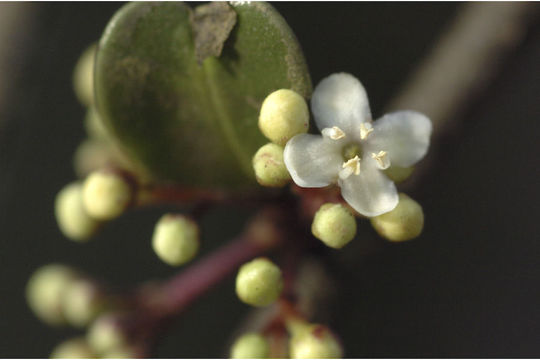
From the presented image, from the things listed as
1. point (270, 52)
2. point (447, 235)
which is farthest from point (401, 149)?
point (447, 235)

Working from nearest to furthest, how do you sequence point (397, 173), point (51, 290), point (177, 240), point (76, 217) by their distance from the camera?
point (397, 173), point (177, 240), point (76, 217), point (51, 290)

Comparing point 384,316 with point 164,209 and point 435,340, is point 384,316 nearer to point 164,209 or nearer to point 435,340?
point 435,340

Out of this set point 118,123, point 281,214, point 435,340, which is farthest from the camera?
point 435,340

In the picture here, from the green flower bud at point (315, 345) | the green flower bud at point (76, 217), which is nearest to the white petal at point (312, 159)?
the green flower bud at point (315, 345)

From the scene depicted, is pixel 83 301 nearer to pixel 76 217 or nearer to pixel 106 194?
pixel 76 217

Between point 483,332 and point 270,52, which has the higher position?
point 270,52

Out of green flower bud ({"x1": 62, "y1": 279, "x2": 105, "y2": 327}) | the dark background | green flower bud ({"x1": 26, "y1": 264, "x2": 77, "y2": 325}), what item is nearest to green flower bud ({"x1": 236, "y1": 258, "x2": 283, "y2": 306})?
green flower bud ({"x1": 62, "y1": 279, "x2": 105, "y2": 327})

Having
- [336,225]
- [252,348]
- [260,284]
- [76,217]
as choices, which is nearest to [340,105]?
[336,225]
